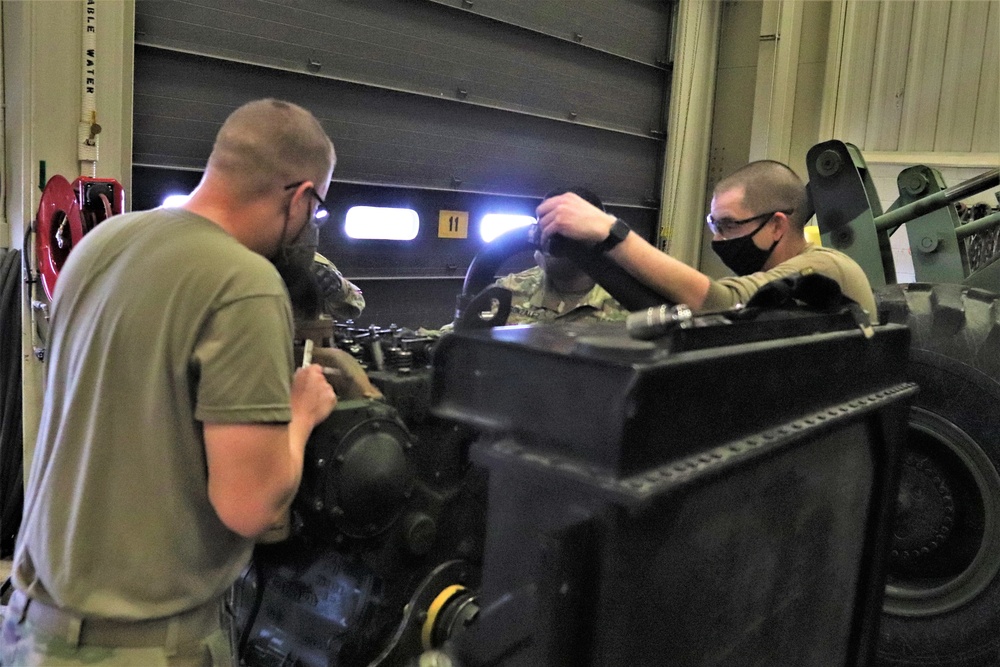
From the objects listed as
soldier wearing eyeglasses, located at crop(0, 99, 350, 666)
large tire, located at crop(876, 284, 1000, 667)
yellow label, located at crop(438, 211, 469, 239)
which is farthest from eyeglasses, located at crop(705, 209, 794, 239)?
yellow label, located at crop(438, 211, 469, 239)

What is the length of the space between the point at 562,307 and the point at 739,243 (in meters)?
1.05

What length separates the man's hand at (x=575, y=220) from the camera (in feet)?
5.81

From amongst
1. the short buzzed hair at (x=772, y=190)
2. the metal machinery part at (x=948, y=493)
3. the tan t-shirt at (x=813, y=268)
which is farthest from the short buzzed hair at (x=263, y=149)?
the metal machinery part at (x=948, y=493)

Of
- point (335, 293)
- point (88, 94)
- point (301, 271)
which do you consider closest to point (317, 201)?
point (301, 271)

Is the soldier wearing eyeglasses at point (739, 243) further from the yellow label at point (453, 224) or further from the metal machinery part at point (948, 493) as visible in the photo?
the yellow label at point (453, 224)

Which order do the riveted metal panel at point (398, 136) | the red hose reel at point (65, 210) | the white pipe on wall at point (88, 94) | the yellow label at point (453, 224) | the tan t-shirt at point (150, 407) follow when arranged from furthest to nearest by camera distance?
the yellow label at point (453, 224) < the riveted metal panel at point (398, 136) < the white pipe on wall at point (88, 94) < the red hose reel at point (65, 210) < the tan t-shirt at point (150, 407)

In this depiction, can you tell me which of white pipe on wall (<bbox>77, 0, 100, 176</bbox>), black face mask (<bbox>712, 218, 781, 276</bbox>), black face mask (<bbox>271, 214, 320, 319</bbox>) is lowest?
black face mask (<bbox>271, 214, 320, 319</bbox>)

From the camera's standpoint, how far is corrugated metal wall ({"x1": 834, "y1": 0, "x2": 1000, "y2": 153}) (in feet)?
18.7

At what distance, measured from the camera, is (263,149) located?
158 centimetres

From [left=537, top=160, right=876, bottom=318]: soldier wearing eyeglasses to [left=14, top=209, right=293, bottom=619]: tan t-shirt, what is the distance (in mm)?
686

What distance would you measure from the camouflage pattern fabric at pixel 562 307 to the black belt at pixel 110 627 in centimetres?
188

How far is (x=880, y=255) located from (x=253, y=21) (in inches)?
121

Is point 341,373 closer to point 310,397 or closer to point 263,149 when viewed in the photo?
point 310,397

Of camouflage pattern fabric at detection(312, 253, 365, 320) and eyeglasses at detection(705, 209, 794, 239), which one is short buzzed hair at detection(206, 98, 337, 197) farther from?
eyeglasses at detection(705, 209, 794, 239)
